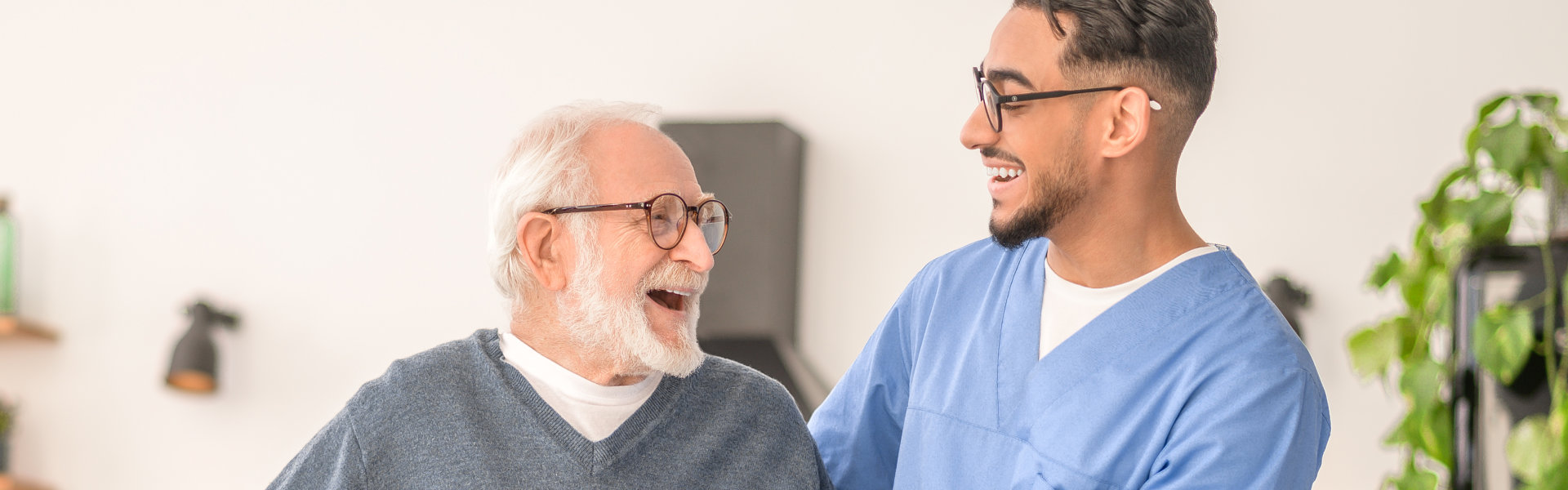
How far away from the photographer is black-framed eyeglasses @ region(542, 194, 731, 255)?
1.24m

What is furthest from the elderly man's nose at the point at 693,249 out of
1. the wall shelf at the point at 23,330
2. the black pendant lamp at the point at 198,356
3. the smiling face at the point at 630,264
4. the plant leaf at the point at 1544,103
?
the wall shelf at the point at 23,330

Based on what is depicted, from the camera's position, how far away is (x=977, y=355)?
134 centimetres

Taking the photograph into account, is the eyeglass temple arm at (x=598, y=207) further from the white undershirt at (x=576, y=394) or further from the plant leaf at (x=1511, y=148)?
the plant leaf at (x=1511, y=148)

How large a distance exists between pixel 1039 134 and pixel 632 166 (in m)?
0.45

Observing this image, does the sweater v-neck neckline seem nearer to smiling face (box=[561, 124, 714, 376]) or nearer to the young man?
smiling face (box=[561, 124, 714, 376])

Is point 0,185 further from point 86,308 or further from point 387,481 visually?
point 387,481

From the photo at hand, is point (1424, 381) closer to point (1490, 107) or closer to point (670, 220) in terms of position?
point (1490, 107)

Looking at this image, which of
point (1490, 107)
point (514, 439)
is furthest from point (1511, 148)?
point (514, 439)

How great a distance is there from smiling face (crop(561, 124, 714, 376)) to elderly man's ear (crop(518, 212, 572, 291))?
2 centimetres

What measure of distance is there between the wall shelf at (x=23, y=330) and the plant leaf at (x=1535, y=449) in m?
3.36

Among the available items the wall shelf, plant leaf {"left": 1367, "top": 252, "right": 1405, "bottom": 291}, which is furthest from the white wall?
plant leaf {"left": 1367, "top": 252, "right": 1405, "bottom": 291}

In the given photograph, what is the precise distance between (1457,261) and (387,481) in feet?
5.60

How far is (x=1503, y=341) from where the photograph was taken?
1.76 meters

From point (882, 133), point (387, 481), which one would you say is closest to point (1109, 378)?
point (387, 481)
